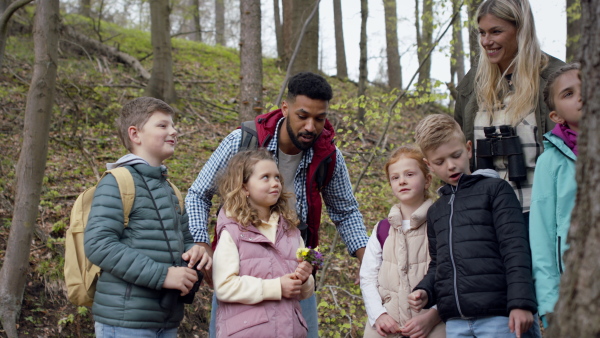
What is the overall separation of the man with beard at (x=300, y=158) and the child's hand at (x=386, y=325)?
54cm

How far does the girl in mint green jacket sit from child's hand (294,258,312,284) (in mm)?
1172

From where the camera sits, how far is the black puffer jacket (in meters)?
2.58

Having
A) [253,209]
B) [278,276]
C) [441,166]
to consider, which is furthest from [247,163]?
[441,166]

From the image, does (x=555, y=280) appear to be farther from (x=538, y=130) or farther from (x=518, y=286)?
(x=538, y=130)

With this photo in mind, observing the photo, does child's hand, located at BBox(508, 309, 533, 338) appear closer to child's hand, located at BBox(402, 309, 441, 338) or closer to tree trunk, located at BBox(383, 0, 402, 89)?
child's hand, located at BBox(402, 309, 441, 338)

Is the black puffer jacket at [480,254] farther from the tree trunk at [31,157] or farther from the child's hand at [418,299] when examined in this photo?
the tree trunk at [31,157]

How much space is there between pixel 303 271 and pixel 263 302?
0.98 feet

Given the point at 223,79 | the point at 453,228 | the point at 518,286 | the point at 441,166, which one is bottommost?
the point at 518,286

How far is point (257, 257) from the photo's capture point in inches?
121

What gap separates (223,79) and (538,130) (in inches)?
440

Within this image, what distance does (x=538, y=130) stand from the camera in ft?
9.83

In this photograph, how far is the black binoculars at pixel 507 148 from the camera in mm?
2945

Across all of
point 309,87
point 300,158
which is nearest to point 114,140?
point 300,158

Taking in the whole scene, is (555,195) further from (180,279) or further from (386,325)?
(180,279)
